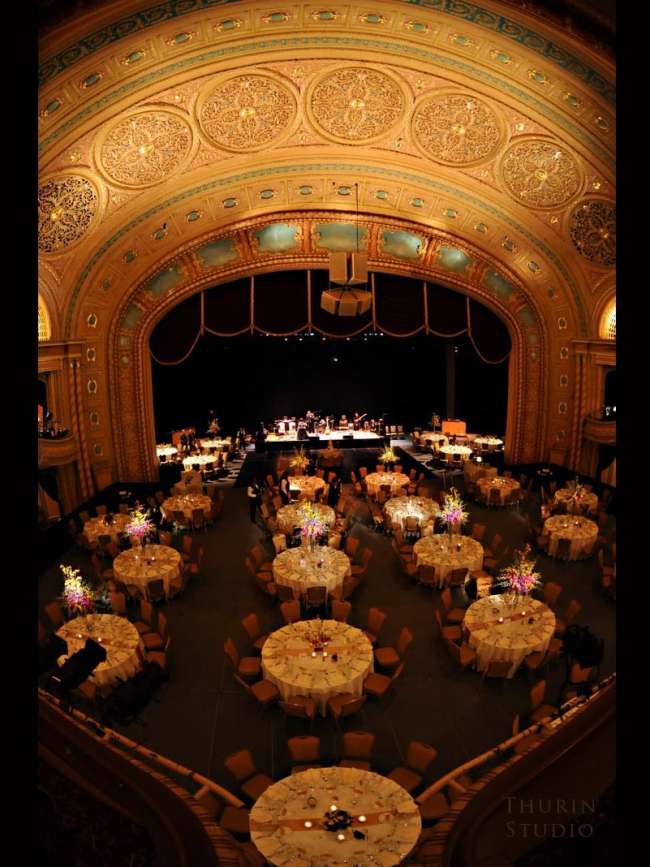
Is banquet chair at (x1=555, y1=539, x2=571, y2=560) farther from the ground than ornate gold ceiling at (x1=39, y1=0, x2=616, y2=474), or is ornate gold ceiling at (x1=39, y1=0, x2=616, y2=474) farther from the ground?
ornate gold ceiling at (x1=39, y1=0, x2=616, y2=474)

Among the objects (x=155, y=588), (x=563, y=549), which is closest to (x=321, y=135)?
(x=155, y=588)

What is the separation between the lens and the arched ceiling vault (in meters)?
9.42

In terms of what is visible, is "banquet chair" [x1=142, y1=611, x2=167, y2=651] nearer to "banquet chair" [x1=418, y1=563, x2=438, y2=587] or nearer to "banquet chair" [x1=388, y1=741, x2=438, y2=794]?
"banquet chair" [x1=388, y1=741, x2=438, y2=794]

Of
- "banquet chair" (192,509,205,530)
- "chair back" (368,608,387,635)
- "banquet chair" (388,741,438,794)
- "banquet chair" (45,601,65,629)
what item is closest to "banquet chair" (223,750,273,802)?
"banquet chair" (388,741,438,794)

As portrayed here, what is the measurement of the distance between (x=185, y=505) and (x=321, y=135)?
943 centimetres

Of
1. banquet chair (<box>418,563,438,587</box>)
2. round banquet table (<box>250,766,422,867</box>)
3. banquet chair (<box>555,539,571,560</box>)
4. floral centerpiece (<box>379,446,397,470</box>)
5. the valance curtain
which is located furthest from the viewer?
floral centerpiece (<box>379,446,397,470</box>)

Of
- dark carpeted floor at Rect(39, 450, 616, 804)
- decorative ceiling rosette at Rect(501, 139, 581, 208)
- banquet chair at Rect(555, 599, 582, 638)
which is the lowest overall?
dark carpeted floor at Rect(39, 450, 616, 804)

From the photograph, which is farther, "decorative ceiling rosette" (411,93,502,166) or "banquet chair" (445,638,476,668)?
"decorative ceiling rosette" (411,93,502,166)

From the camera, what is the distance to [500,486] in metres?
16.6

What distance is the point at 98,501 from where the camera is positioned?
16984 millimetres

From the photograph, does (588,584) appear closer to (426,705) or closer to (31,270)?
(426,705)

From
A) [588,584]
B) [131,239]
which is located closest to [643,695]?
[588,584]

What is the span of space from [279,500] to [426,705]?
8.45 meters

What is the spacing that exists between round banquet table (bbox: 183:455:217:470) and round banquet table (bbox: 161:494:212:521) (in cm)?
396
